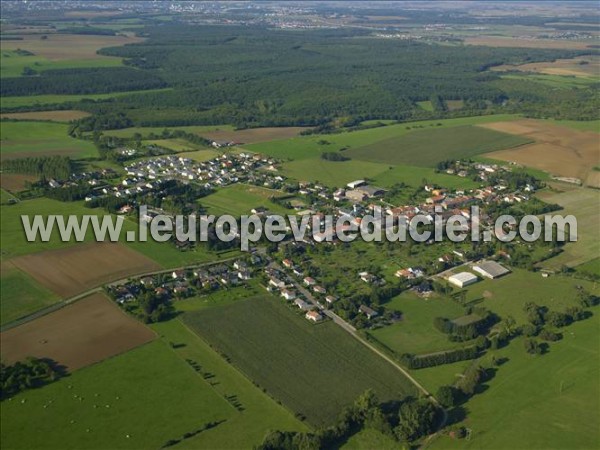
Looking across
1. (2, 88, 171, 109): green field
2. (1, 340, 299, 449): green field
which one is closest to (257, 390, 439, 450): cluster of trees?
(1, 340, 299, 449): green field

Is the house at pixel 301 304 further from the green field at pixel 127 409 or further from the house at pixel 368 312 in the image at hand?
the green field at pixel 127 409

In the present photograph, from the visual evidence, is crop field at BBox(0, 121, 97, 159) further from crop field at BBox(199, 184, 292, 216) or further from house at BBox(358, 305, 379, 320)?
house at BBox(358, 305, 379, 320)

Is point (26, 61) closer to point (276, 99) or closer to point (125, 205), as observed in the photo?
point (276, 99)

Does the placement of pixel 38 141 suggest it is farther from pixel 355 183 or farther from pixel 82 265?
pixel 355 183

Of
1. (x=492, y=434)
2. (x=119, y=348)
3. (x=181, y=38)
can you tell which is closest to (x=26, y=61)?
(x=181, y=38)

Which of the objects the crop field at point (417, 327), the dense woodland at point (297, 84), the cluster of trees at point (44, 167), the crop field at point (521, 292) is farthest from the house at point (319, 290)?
the dense woodland at point (297, 84)

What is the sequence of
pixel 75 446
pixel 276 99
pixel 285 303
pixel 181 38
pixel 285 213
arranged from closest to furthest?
pixel 75 446 < pixel 285 303 < pixel 285 213 < pixel 276 99 < pixel 181 38

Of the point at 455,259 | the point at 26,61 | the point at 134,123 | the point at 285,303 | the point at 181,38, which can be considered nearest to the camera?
the point at 285,303

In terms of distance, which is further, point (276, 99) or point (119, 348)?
point (276, 99)
